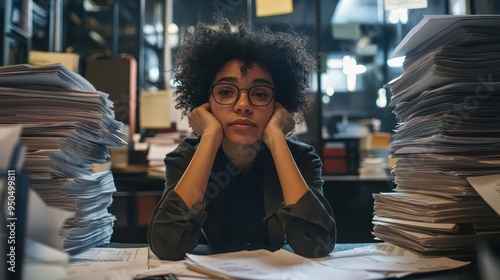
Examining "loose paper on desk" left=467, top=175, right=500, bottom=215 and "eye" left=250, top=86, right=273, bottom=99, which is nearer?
"loose paper on desk" left=467, top=175, right=500, bottom=215

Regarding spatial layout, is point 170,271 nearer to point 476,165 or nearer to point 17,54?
point 476,165

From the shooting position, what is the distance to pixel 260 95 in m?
1.13

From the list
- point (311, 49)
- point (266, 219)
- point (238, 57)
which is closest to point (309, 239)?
point (266, 219)

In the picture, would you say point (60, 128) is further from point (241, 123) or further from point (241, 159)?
point (241, 159)

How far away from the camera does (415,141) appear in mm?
959

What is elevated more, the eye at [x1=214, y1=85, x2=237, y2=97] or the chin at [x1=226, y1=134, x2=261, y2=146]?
the eye at [x1=214, y1=85, x2=237, y2=97]

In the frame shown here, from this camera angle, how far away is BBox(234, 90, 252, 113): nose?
3.51 ft

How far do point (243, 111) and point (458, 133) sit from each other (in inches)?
20.6

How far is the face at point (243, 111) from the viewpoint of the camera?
108cm

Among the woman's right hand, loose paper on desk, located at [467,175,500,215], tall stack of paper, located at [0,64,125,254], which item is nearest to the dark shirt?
the woman's right hand

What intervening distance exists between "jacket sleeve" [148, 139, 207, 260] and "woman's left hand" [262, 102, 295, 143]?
10.8 inches

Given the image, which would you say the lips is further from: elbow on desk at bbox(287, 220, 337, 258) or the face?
elbow on desk at bbox(287, 220, 337, 258)

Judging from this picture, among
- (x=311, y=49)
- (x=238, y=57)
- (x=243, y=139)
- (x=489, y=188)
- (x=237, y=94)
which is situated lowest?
(x=489, y=188)

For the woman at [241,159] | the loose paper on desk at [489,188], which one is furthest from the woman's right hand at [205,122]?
the loose paper on desk at [489,188]
